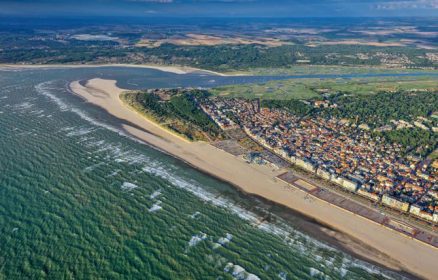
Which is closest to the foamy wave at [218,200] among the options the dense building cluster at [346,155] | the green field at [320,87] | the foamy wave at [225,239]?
the foamy wave at [225,239]

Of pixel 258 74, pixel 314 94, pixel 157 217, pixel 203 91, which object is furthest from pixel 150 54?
pixel 157 217

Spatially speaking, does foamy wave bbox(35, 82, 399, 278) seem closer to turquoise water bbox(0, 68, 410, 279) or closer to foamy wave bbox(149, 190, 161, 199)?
turquoise water bbox(0, 68, 410, 279)

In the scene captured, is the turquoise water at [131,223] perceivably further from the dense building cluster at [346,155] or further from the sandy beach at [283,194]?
the dense building cluster at [346,155]

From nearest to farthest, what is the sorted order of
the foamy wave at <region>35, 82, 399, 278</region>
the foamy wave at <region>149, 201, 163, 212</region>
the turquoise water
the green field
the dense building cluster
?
the turquoise water
the foamy wave at <region>35, 82, 399, 278</region>
the foamy wave at <region>149, 201, 163, 212</region>
the dense building cluster
the green field

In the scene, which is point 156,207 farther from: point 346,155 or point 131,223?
point 346,155

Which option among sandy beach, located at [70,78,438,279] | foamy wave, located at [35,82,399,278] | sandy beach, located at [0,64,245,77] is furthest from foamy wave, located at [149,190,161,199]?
sandy beach, located at [0,64,245,77]

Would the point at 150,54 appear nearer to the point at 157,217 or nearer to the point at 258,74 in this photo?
the point at 258,74
